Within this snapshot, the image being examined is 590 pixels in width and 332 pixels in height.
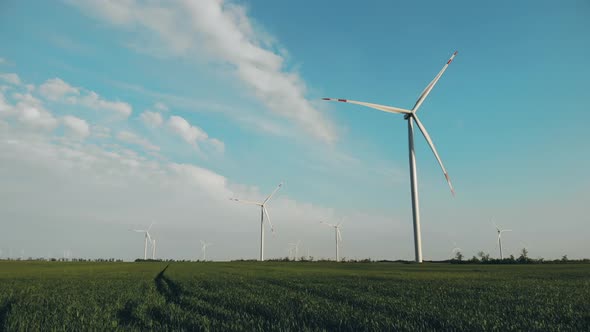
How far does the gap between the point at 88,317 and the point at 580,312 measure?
11.9 metres

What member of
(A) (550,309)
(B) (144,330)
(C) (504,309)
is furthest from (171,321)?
(A) (550,309)

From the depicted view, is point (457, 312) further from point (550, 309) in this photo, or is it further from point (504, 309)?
point (550, 309)

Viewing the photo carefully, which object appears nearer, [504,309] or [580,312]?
[580,312]

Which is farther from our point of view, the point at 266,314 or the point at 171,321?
the point at 266,314

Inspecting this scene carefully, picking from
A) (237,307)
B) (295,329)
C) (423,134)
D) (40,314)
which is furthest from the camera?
(423,134)

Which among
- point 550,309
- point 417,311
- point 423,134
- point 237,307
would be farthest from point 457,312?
point 423,134

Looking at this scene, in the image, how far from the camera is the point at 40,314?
10297mm

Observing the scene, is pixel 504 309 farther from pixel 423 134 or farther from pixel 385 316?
pixel 423 134

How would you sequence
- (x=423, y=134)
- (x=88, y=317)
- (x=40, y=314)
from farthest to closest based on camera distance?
(x=423, y=134) → (x=40, y=314) → (x=88, y=317)

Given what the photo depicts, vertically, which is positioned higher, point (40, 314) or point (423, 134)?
point (423, 134)

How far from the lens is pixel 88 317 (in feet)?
31.6

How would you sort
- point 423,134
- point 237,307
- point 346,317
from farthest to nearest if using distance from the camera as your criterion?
1. point 423,134
2. point 237,307
3. point 346,317

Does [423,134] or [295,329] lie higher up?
[423,134]

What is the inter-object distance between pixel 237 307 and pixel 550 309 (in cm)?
826
